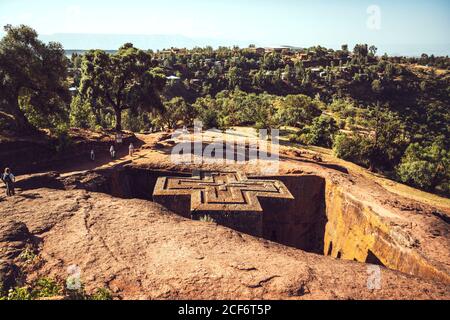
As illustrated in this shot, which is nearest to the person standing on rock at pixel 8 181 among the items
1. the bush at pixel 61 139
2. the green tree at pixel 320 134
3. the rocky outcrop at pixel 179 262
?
the rocky outcrop at pixel 179 262

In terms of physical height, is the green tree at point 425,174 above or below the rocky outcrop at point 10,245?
below

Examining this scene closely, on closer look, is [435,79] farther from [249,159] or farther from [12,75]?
[12,75]

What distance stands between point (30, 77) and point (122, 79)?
613cm

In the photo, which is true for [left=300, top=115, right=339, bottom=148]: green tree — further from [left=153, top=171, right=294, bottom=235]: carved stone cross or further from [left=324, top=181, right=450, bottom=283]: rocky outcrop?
[left=153, top=171, right=294, bottom=235]: carved stone cross

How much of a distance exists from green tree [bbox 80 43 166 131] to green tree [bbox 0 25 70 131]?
7.61 ft

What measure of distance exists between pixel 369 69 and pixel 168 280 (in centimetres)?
8305

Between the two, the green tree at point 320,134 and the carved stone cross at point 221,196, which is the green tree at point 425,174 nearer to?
the green tree at point 320,134

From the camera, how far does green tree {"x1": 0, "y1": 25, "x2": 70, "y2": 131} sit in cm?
1844

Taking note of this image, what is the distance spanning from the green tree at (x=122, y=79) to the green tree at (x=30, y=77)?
7.61 ft

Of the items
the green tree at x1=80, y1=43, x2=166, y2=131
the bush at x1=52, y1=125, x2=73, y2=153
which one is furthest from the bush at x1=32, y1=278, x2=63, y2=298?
the green tree at x1=80, y1=43, x2=166, y2=131

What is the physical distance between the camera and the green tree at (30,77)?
18438 mm

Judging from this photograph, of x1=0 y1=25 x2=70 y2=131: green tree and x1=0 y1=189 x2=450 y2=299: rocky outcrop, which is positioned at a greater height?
x1=0 y1=25 x2=70 y2=131: green tree

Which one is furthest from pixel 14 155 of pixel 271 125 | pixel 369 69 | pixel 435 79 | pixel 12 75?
pixel 435 79

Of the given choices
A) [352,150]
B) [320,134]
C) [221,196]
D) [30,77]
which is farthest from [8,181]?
[320,134]
